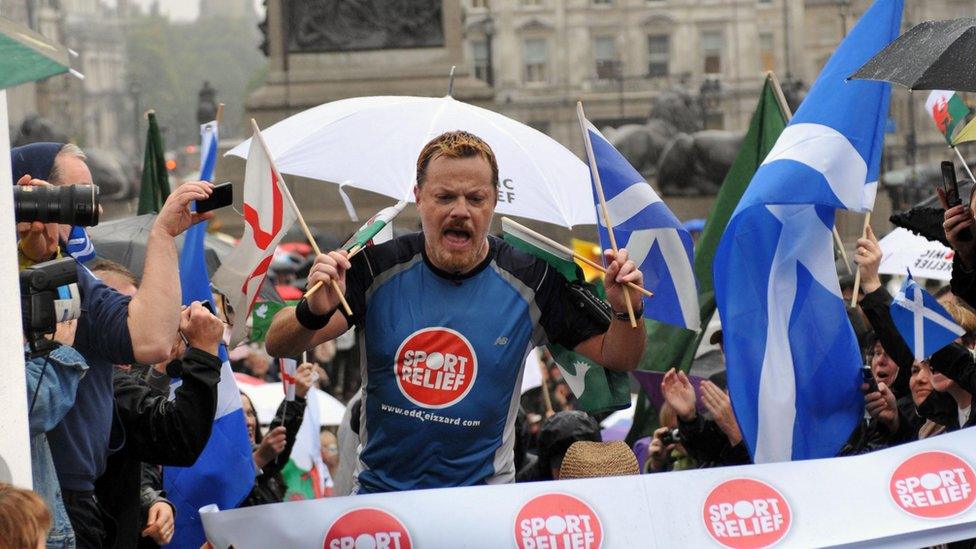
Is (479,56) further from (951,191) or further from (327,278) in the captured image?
(327,278)

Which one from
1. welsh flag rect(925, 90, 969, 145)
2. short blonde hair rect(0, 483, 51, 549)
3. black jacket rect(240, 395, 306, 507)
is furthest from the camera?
welsh flag rect(925, 90, 969, 145)

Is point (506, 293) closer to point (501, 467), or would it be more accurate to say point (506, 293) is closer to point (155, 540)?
point (501, 467)

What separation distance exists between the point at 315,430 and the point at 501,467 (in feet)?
14.1

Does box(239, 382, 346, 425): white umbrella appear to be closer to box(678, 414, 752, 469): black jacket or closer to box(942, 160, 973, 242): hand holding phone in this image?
box(678, 414, 752, 469): black jacket

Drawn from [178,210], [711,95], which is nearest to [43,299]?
[178,210]

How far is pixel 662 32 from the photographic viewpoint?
79562 mm

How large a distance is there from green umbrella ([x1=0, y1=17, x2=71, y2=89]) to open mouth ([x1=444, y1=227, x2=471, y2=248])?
1587 millimetres

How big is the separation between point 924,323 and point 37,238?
2.71 metres

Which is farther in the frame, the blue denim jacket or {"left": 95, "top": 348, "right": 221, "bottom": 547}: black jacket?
{"left": 95, "top": 348, "right": 221, "bottom": 547}: black jacket

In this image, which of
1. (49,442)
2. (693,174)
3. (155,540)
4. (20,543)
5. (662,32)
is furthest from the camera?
(662,32)

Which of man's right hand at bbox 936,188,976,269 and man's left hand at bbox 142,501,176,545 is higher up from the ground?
man's right hand at bbox 936,188,976,269

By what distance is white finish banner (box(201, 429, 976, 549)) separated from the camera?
16.1 ft

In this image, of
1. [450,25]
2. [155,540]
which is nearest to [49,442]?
[155,540]

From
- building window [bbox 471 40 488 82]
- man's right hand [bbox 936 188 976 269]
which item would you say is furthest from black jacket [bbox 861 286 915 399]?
building window [bbox 471 40 488 82]
